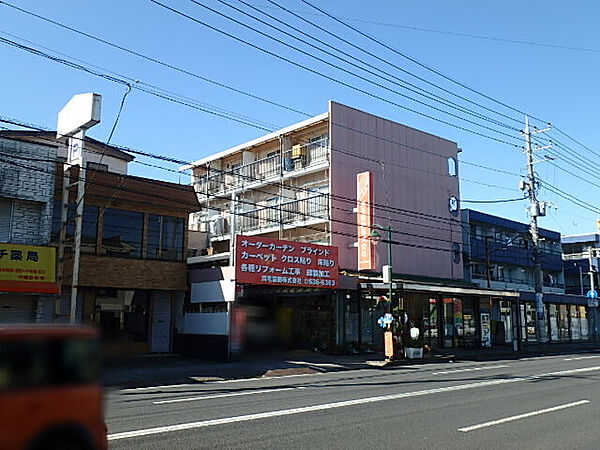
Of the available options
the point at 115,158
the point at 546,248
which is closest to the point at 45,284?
the point at 115,158

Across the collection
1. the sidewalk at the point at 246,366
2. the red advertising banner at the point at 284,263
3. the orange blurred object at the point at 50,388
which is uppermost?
the red advertising banner at the point at 284,263

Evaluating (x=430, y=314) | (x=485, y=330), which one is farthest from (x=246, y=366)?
(x=485, y=330)

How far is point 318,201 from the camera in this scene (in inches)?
1326

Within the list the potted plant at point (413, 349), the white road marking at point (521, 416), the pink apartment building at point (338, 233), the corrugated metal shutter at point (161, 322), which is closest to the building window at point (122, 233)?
the corrugated metal shutter at point (161, 322)

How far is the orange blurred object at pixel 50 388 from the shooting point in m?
5.18

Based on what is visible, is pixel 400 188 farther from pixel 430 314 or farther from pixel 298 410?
pixel 298 410

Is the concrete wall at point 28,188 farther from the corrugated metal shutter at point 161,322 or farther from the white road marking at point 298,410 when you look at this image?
the white road marking at point 298,410

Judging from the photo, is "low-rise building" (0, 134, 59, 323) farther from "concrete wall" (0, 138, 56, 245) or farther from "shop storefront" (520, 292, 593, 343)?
"shop storefront" (520, 292, 593, 343)

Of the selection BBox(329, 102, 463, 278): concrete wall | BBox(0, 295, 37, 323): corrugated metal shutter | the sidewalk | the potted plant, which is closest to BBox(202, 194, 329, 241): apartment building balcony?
BBox(329, 102, 463, 278): concrete wall

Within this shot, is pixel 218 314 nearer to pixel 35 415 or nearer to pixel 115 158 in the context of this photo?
pixel 115 158

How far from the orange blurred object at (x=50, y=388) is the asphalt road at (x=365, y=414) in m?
0.83

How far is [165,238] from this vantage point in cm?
2567

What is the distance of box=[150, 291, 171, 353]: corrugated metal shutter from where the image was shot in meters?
25.6

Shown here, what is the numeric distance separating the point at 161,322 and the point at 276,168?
1463 centimetres
